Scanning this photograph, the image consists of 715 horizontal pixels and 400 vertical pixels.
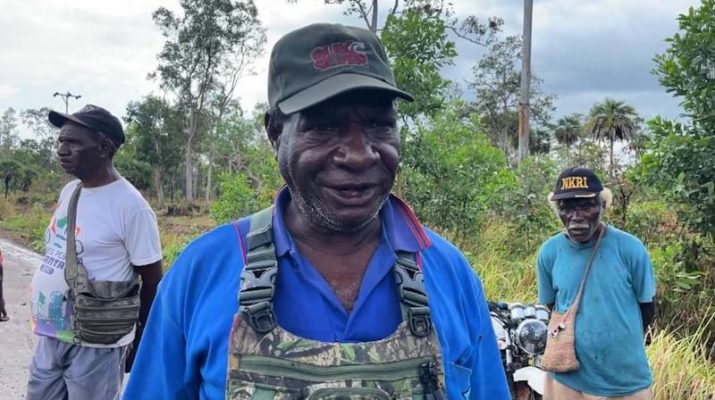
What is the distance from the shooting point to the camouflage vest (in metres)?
1.32

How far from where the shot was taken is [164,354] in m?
1.51

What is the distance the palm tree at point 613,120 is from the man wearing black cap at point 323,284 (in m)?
32.6

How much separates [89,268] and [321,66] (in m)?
2.28

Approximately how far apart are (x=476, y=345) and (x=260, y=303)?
57cm

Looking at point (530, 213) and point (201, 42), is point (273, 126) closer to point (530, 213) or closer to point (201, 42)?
point (530, 213)

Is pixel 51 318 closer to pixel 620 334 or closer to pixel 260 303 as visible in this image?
pixel 260 303

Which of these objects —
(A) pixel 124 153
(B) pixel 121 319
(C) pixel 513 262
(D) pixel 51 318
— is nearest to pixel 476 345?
(B) pixel 121 319

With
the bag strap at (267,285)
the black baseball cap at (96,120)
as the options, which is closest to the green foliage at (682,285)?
the black baseball cap at (96,120)

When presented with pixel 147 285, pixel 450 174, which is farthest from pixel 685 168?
pixel 147 285

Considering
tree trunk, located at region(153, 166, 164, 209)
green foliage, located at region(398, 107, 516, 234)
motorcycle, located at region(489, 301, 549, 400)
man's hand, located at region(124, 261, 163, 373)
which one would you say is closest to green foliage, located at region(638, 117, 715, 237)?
green foliage, located at region(398, 107, 516, 234)

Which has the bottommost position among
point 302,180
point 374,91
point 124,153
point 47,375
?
point 47,375

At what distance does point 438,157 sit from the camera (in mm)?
7816

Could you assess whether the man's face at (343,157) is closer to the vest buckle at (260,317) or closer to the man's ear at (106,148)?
the vest buckle at (260,317)

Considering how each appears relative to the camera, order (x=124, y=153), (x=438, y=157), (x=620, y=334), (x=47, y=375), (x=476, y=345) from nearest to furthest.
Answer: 1. (x=476, y=345)
2. (x=47, y=375)
3. (x=620, y=334)
4. (x=438, y=157)
5. (x=124, y=153)
